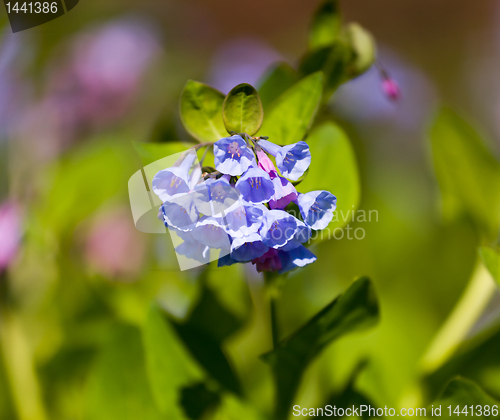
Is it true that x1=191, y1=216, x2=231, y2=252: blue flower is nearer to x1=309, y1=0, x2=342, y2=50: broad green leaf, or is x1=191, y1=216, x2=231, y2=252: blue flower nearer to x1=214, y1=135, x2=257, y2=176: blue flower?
x1=214, y1=135, x2=257, y2=176: blue flower

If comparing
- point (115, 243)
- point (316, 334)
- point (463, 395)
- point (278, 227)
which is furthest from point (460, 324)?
point (115, 243)

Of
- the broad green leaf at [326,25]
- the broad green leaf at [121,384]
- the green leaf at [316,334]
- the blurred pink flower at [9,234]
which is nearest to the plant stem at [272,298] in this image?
the green leaf at [316,334]

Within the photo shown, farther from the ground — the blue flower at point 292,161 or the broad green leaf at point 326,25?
the broad green leaf at point 326,25

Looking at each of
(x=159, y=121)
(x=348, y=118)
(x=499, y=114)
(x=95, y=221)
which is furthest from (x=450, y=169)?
(x=499, y=114)

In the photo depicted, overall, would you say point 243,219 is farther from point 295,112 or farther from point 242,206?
point 295,112

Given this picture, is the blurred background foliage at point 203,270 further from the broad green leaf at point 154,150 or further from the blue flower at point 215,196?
the blue flower at point 215,196
